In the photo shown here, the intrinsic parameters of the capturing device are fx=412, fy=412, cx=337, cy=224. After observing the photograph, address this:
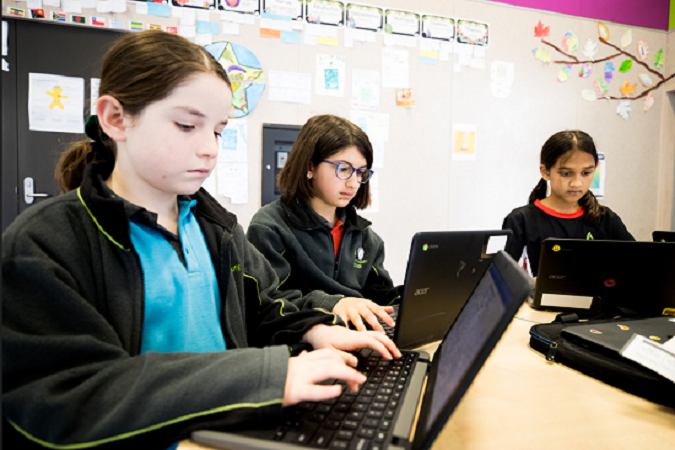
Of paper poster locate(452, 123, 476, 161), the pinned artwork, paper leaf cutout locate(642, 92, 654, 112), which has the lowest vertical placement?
paper poster locate(452, 123, 476, 161)

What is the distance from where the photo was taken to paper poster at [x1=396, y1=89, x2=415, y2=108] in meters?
2.67

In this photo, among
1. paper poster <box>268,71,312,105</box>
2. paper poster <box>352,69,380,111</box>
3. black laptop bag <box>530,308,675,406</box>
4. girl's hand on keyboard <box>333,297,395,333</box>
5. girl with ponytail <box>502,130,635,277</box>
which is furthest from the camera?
paper poster <box>352,69,380,111</box>

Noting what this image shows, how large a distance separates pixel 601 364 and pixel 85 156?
989 mm

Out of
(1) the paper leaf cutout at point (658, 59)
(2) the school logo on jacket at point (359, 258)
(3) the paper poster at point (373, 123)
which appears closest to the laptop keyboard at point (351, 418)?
(2) the school logo on jacket at point (359, 258)

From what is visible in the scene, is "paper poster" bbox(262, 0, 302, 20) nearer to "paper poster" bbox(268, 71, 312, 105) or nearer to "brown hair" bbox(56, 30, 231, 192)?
"paper poster" bbox(268, 71, 312, 105)

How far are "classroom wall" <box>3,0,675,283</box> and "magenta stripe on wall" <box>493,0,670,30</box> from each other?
→ 0.06m

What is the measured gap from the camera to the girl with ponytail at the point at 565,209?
1.81 meters

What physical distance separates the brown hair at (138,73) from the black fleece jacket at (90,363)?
0.18m

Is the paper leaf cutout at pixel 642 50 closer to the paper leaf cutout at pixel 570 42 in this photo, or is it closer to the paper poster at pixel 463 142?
the paper leaf cutout at pixel 570 42

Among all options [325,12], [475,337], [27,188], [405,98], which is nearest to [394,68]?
[405,98]

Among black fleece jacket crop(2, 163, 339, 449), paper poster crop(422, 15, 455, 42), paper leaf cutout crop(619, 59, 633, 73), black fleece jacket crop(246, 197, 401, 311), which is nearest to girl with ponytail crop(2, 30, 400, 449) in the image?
black fleece jacket crop(2, 163, 339, 449)

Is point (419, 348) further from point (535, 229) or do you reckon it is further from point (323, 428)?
point (535, 229)

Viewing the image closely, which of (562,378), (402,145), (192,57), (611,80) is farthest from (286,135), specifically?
(611,80)

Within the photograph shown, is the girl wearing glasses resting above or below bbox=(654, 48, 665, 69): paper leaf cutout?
below
